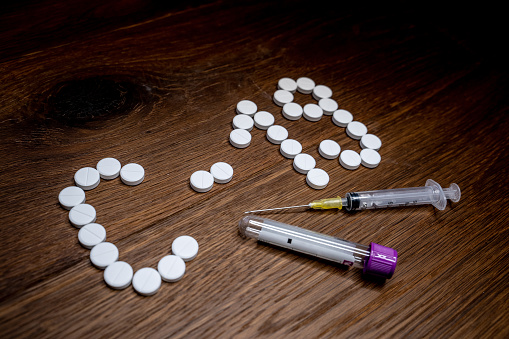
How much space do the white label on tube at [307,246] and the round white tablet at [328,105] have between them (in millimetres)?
377

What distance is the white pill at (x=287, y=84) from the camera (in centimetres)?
103

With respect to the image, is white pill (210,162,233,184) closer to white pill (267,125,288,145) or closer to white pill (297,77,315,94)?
white pill (267,125,288,145)

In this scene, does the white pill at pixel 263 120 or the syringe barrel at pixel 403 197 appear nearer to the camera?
the syringe barrel at pixel 403 197

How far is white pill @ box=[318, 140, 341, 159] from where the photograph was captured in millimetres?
905

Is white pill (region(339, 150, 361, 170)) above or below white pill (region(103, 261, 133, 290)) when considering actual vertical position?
above

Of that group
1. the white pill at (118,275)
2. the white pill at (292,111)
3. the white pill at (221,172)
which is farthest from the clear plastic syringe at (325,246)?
the white pill at (292,111)

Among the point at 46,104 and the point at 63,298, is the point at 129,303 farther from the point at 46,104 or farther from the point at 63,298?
the point at 46,104

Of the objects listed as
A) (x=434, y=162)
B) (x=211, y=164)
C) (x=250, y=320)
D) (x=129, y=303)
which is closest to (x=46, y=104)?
(x=211, y=164)

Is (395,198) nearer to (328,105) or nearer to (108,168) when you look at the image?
(328,105)

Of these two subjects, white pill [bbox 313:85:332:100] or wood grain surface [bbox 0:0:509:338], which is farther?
white pill [bbox 313:85:332:100]

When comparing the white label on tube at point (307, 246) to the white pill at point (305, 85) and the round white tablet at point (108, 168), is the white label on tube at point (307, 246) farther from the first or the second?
the white pill at point (305, 85)

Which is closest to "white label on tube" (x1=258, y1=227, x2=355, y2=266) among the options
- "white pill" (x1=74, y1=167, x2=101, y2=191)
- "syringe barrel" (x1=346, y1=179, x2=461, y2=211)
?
"syringe barrel" (x1=346, y1=179, x2=461, y2=211)

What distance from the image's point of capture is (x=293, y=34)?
117 cm

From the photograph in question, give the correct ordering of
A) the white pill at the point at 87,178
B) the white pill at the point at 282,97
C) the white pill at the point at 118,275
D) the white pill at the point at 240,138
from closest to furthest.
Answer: the white pill at the point at 118,275 < the white pill at the point at 87,178 < the white pill at the point at 240,138 < the white pill at the point at 282,97
